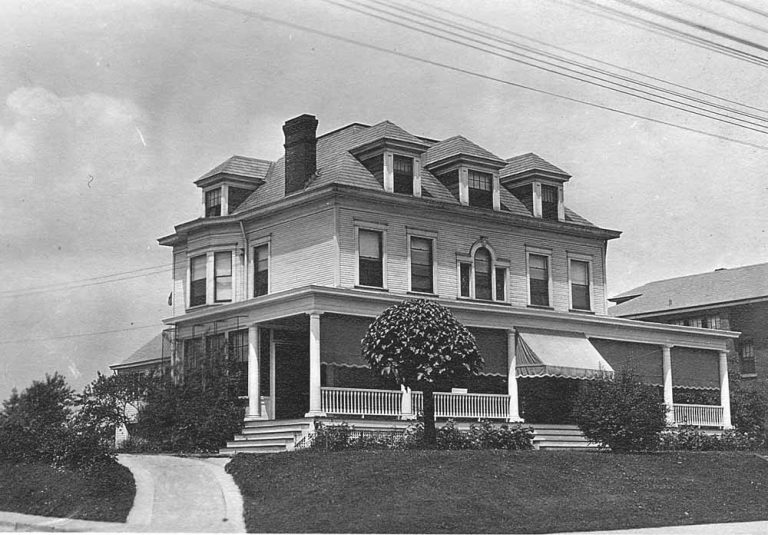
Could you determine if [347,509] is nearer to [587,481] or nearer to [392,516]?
[392,516]

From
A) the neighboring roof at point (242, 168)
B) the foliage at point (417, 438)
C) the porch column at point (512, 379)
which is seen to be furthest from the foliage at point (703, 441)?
the neighboring roof at point (242, 168)

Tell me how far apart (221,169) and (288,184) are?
3246 mm

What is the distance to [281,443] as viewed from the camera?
26.8m

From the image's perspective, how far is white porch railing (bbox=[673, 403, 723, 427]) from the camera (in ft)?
116

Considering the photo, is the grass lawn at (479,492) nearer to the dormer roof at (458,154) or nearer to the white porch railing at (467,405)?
the white porch railing at (467,405)

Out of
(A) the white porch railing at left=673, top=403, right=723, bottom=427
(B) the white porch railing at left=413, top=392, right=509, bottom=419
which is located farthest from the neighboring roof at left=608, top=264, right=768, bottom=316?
(B) the white porch railing at left=413, top=392, right=509, bottom=419

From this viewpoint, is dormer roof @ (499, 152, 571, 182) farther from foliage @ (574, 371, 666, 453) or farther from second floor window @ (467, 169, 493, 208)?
foliage @ (574, 371, 666, 453)

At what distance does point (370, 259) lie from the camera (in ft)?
104

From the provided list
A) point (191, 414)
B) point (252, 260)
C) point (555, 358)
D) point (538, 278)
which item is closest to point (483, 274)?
point (538, 278)

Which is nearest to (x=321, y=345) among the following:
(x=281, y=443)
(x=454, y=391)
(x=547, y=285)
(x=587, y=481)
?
(x=281, y=443)

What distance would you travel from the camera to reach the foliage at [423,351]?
24.9 meters

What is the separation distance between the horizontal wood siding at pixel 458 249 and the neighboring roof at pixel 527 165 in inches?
94.1

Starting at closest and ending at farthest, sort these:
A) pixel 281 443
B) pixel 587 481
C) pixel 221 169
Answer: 1. pixel 587 481
2. pixel 281 443
3. pixel 221 169

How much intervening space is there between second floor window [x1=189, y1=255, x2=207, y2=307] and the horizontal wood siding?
5.77 metres
